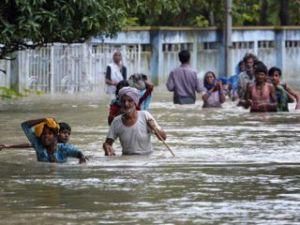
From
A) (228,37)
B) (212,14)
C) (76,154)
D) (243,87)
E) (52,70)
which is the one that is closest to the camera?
(76,154)

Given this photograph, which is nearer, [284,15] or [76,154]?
[76,154]

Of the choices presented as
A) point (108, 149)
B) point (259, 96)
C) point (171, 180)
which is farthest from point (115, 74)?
point (171, 180)

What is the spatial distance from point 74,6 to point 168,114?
119 inches

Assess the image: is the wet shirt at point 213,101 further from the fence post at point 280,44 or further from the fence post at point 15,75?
the fence post at point 280,44

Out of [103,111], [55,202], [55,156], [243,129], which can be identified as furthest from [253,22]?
[55,202]

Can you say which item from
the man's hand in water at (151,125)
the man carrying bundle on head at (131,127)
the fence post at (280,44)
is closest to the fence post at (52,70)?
the fence post at (280,44)

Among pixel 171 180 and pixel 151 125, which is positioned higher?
pixel 151 125

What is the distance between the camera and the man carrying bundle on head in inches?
562

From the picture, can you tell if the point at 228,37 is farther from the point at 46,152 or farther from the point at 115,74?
the point at 46,152

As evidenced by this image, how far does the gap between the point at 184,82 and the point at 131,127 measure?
10.3 meters

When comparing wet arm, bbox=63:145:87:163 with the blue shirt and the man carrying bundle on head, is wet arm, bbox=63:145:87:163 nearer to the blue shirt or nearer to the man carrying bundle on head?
the blue shirt

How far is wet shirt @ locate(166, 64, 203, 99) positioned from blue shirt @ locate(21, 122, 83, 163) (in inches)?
418

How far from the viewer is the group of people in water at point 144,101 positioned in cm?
1408

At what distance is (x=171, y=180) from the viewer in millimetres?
12617
